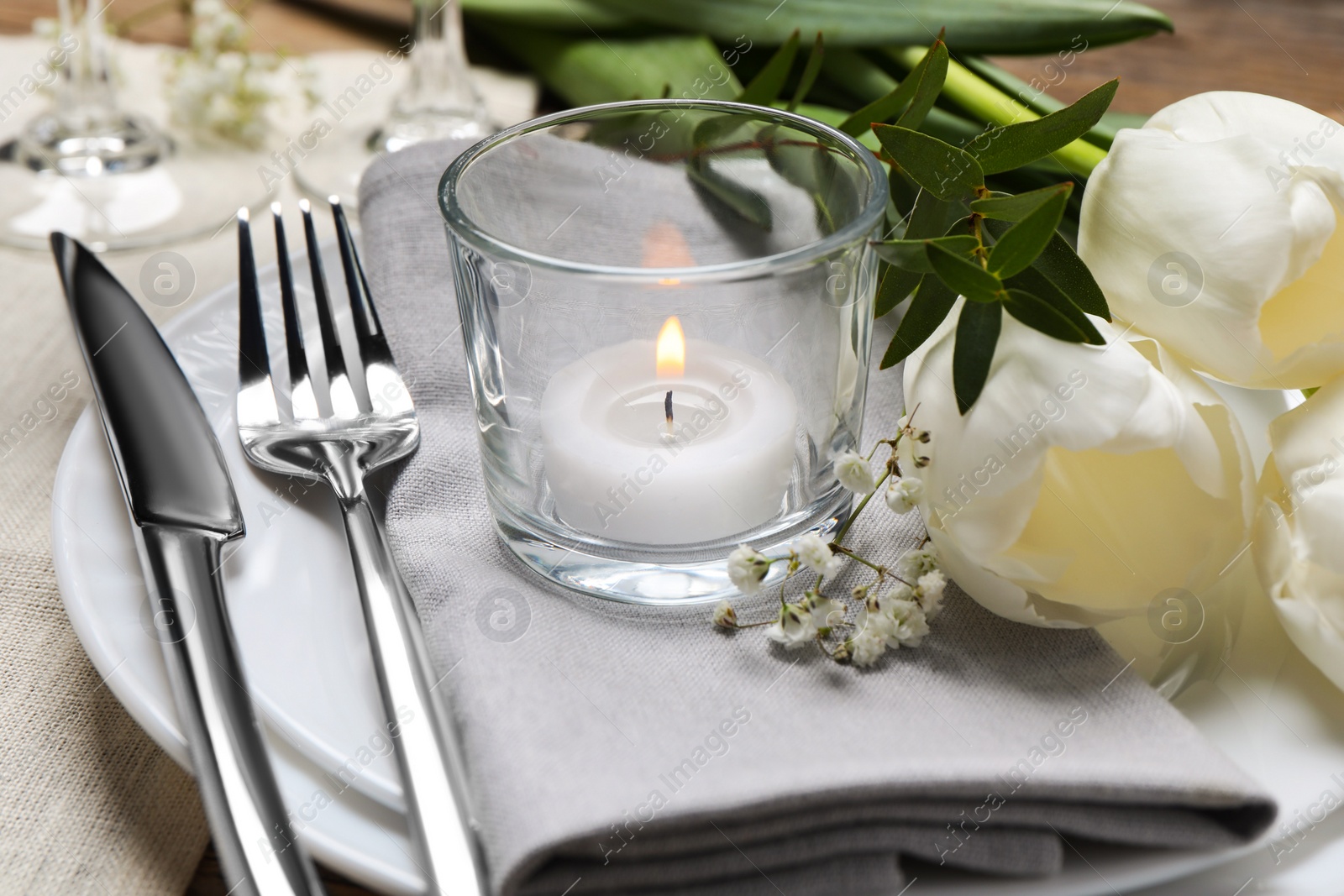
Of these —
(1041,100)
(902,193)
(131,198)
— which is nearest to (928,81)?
(902,193)

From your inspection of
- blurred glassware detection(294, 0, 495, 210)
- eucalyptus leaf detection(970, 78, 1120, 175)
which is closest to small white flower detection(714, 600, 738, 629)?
eucalyptus leaf detection(970, 78, 1120, 175)

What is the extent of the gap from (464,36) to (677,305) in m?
0.86

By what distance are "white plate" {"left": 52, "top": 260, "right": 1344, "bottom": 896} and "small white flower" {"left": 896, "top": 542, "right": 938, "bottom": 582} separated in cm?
11

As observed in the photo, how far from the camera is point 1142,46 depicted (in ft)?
3.99

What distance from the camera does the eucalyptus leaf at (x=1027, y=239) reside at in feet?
1.28

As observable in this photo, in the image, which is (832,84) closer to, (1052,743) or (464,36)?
(464,36)

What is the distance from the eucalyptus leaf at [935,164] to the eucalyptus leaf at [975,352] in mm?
77

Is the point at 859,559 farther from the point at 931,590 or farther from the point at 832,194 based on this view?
the point at 832,194

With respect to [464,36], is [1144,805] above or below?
above

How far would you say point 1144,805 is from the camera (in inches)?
14.1

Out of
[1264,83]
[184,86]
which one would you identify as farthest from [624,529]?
[1264,83]

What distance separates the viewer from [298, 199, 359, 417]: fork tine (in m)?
0.56

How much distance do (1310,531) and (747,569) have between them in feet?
0.64

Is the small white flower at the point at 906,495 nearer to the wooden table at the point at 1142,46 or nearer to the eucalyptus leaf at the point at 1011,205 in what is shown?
the eucalyptus leaf at the point at 1011,205
